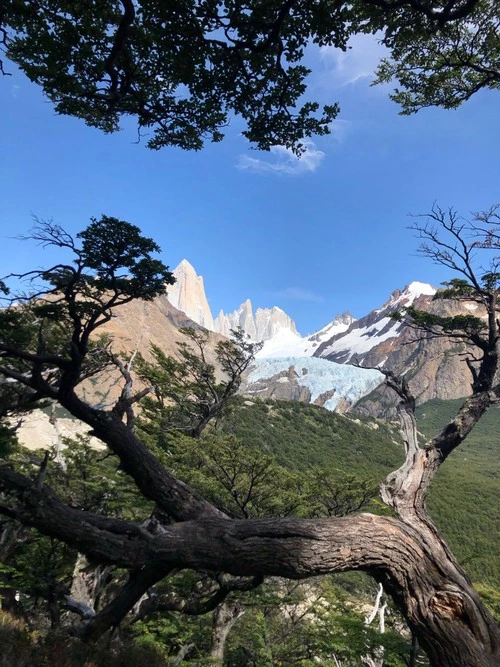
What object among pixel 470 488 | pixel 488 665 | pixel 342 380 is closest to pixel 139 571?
pixel 488 665

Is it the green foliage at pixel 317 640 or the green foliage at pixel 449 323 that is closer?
the green foliage at pixel 317 640

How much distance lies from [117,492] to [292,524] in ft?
33.5

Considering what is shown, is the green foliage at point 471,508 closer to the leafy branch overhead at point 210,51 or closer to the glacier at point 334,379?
the leafy branch overhead at point 210,51

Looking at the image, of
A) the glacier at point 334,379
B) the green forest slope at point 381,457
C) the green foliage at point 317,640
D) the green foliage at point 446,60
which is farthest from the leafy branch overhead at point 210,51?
the glacier at point 334,379

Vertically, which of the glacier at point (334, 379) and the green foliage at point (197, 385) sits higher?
the glacier at point (334, 379)

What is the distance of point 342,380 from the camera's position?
157 metres

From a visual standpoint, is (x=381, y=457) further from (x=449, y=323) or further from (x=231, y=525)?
(x=231, y=525)

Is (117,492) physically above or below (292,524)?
above

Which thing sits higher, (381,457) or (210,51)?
(381,457)

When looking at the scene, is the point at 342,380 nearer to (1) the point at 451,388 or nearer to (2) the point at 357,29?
(1) the point at 451,388

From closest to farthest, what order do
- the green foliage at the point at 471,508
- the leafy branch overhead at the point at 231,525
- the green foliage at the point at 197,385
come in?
the leafy branch overhead at the point at 231,525 → the green foliage at the point at 197,385 → the green foliage at the point at 471,508

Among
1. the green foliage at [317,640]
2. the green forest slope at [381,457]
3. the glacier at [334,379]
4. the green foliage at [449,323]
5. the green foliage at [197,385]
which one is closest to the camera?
the green foliage at [317,640]

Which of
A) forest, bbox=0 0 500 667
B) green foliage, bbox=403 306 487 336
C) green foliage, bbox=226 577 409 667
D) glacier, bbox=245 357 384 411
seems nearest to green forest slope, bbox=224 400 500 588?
green foliage, bbox=226 577 409 667

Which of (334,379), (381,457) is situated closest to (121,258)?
(381,457)
